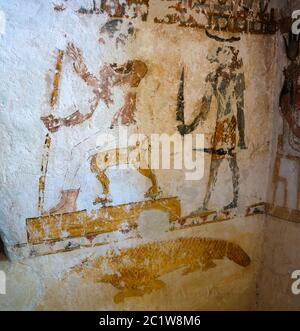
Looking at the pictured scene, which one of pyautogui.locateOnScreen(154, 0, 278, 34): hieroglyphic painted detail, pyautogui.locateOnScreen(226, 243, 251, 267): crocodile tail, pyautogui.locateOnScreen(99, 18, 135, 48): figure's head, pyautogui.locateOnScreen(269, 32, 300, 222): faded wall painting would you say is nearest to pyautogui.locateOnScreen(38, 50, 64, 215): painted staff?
pyautogui.locateOnScreen(99, 18, 135, 48): figure's head

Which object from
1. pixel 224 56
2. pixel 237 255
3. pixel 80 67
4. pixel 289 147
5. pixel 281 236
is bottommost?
pixel 237 255

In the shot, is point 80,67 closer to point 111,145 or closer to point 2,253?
point 111,145

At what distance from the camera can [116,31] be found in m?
2.17

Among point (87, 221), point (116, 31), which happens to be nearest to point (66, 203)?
point (87, 221)

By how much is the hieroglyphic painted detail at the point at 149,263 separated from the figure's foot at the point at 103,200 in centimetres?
32

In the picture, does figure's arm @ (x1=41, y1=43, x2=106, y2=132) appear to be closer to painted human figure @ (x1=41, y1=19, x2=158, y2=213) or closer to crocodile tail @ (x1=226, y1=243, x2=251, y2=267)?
painted human figure @ (x1=41, y1=19, x2=158, y2=213)

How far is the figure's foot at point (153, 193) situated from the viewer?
97.0 inches

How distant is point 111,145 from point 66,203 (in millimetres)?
403

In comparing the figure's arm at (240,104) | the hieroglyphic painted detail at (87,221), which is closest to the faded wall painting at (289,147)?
the figure's arm at (240,104)

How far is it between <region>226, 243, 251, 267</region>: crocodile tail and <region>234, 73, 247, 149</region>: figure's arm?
2.30ft

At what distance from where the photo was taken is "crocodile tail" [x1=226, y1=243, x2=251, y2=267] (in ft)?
9.29

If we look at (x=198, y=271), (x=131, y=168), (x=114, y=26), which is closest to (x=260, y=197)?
(x=198, y=271)

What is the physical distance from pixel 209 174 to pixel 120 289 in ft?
2.98
